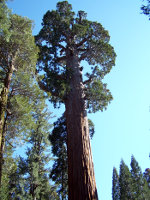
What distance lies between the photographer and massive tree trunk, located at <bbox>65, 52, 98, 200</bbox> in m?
5.19

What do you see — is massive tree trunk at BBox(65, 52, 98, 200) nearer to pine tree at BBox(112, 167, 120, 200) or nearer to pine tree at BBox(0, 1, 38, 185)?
pine tree at BBox(0, 1, 38, 185)

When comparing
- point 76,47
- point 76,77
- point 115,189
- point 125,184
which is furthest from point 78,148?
point 115,189

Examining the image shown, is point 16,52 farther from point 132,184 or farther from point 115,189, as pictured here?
point 115,189

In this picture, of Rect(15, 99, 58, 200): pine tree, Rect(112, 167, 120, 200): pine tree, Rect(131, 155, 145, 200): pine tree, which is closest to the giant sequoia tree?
Rect(15, 99, 58, 200): pine tree

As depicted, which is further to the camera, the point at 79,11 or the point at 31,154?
the point at 31,154

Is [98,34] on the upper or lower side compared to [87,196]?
upper

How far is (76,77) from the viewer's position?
8172 millimetres

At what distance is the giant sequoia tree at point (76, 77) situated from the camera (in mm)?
5598

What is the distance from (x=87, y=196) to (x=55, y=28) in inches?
323

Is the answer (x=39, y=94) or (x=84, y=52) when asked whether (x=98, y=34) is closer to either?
(x=84, y=52)

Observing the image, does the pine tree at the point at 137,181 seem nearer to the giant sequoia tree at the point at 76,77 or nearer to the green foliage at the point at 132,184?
the green foliage at the point at 132,184

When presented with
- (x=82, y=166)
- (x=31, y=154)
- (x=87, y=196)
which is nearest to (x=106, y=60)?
(x=82, y=166)

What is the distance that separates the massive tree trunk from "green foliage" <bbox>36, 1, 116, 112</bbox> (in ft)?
3.69

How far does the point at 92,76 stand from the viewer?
9.46m
